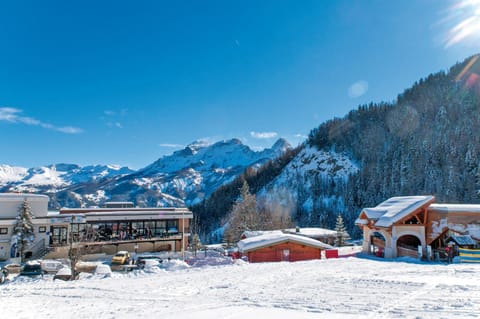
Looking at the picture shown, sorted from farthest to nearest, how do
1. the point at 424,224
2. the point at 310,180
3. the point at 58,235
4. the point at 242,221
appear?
1. the point at 310,180
2. the point at 242,221
3. the point at 58,235
4. the point at 424,224

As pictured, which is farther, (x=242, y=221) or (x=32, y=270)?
(x=242, y=221)

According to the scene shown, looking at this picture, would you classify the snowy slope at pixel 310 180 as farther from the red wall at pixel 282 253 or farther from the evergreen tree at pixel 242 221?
the red wall at pixel 282 253

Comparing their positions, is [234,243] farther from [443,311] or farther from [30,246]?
[443,311]

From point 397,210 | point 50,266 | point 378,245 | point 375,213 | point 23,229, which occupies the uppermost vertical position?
point 397,210

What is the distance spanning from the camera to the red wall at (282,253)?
1000 inches

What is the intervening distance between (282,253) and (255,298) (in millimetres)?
16737

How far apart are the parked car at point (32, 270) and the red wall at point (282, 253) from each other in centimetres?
1646

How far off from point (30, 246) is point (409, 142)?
121 metres

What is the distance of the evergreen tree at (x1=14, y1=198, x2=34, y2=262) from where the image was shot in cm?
3144

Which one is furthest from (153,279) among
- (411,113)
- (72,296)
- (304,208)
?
(411,113)

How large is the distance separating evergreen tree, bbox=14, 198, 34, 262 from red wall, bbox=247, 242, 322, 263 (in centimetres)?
2368

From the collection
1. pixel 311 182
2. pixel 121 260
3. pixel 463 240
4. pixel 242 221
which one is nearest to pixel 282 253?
pixel 463 240

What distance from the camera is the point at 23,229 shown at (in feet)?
104

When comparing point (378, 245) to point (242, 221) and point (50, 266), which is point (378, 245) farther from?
point (50, 266)
